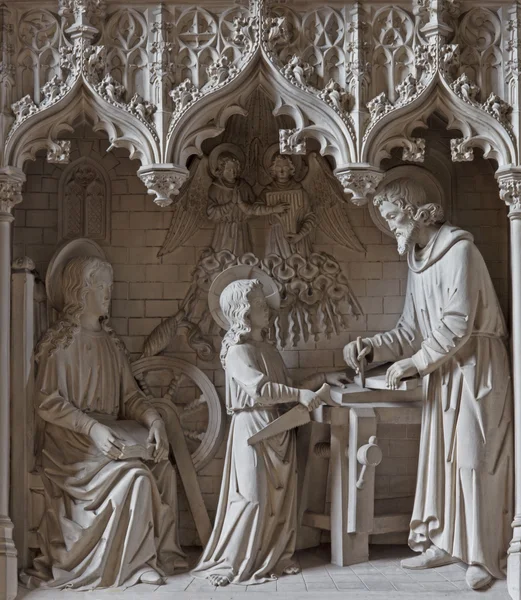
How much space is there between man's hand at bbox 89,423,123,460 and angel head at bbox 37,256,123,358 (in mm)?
551

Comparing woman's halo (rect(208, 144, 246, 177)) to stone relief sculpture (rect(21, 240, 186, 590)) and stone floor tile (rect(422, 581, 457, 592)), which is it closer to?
stone relief sculpture (rect(21, 240, 186, 590))

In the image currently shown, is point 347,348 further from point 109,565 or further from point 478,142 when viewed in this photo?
point 109,565

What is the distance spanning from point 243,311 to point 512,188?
1666mm

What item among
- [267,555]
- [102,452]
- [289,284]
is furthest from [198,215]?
[267,555]

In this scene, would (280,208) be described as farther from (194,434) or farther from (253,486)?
(253,486)

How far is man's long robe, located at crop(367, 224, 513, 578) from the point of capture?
596cm

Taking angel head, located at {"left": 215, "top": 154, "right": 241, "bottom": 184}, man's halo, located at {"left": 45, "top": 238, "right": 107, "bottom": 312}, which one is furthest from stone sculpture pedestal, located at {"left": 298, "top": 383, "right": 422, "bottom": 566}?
man's halo, located at {"left": 45, "top": 238, "right": 107, "bottom": 312}

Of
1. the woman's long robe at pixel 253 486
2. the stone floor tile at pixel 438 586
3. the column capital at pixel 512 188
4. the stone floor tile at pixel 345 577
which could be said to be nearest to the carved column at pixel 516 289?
the column capital at pixel 512 188

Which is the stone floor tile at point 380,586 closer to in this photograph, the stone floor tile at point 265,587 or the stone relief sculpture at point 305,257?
the stone floor tile at point 265,587

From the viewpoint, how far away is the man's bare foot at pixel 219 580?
586 centimetres

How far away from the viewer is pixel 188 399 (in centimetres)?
670

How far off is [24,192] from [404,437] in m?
2.82

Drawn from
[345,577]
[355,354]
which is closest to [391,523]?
[345,577]

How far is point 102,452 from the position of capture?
612 cm
